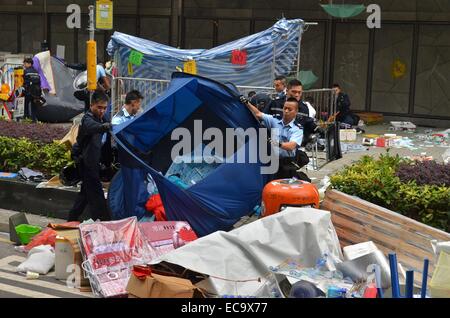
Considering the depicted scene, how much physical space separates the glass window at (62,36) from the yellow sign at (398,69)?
1070 cm

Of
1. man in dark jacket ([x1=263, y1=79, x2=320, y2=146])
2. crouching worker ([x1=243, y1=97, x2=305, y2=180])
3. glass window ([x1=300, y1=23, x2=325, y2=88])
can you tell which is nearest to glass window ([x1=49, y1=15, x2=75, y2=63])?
glass window ([x1=300, y1=23, x2=325, y2=88])

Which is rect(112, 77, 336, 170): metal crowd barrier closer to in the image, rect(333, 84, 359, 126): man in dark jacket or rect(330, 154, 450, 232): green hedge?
rect(333, 84, 359, 126): man in dark jacket

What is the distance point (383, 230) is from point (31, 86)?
12.0m

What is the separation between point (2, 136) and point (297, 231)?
5.68 meters

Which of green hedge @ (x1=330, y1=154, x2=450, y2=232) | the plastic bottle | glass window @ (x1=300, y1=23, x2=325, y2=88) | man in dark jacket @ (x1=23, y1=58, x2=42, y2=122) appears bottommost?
the plastic bottle

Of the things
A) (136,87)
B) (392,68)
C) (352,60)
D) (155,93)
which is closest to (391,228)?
(155,93)

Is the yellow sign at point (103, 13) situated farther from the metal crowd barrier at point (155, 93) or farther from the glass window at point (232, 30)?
the glass window at point (232, 30)

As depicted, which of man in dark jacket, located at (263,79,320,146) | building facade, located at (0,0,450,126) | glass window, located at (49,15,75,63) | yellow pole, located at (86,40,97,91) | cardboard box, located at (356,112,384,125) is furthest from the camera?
glass window, located at (49,15,75,63)

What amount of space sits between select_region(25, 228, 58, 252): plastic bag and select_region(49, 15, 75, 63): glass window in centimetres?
1672

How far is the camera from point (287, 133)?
27.8 feet

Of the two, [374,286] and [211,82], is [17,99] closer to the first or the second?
[211,82]

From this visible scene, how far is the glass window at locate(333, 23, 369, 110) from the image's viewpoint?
65.3ft

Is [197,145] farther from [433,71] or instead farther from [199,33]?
[199,33]
